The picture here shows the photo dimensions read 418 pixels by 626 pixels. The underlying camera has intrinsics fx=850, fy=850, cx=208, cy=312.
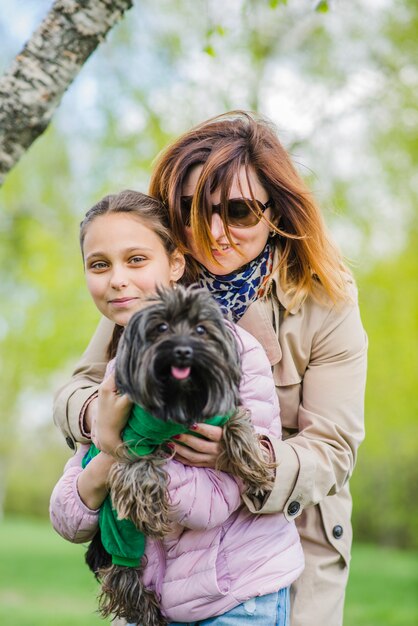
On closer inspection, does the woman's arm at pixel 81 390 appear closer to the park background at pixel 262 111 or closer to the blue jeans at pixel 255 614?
the blue jeans at pixel 255 614

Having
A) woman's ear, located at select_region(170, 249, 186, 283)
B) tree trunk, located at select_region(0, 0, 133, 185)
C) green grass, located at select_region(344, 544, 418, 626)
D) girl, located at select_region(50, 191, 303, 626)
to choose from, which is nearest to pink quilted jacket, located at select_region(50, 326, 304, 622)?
girl, located at select_region(50, 191, 303, 626)

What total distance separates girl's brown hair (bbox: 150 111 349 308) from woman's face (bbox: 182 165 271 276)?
0.03 meters

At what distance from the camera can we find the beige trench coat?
352cm

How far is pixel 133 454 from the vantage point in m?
3.02

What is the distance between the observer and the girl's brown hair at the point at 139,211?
11.6 feet

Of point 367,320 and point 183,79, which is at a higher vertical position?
point 183,79

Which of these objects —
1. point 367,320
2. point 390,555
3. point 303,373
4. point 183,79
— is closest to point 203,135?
point 303,373

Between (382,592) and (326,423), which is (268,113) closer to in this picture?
(382,592)

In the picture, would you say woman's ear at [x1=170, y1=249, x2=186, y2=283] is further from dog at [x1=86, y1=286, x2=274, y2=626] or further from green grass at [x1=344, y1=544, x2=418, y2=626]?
green grass at [x1=344, y1=544, x2=418, y2=626]

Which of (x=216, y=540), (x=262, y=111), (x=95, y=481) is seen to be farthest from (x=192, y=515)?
(x=262, y=111)

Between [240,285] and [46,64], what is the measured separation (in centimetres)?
145

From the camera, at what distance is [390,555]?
24922 millimetres

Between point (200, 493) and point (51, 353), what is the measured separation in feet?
59.0

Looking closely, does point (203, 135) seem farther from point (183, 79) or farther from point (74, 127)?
point (74, 127)
